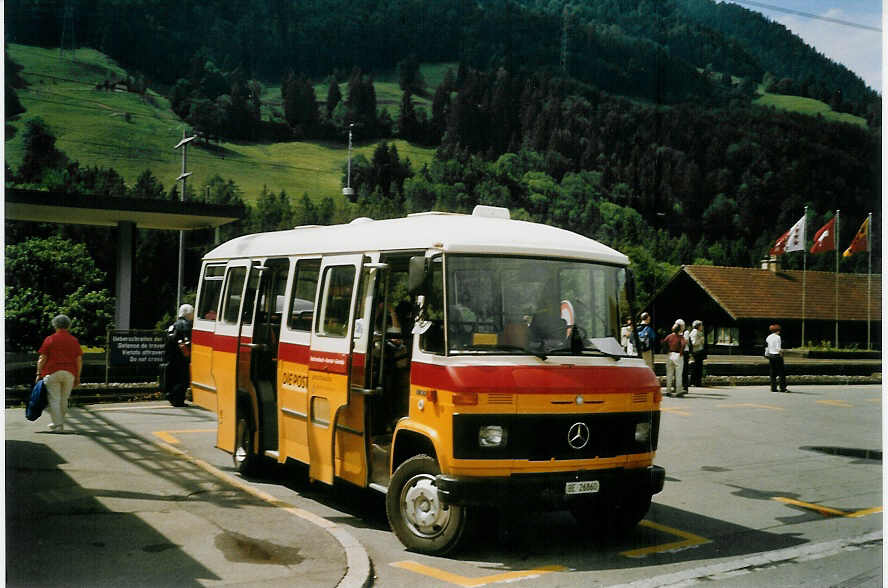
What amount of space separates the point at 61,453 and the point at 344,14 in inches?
1482

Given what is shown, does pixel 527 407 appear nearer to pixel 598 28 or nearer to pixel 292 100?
pixel 598 28

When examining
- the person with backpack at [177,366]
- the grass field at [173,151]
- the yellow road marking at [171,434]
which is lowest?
the yellow road marking at [171,434]

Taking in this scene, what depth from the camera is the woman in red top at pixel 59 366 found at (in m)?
12.4

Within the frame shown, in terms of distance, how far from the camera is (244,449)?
35.0 feet

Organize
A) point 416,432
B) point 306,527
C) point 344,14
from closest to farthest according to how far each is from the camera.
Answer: point 416,432 → point 306,527 → point 344,14

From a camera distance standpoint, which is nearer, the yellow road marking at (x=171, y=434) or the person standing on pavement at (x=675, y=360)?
the yellow road marking at (x=171, y=434)

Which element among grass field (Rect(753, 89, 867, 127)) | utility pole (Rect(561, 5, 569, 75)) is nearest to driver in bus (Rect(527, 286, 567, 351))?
grass field (Rect(753, 89, 867, 127))

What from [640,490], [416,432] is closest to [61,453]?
[416,432]

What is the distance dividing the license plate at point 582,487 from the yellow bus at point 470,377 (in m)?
0.01

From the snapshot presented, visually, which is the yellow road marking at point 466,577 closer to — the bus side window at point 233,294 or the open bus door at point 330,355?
the open bus door at point 330,355

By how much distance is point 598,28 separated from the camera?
48188mm

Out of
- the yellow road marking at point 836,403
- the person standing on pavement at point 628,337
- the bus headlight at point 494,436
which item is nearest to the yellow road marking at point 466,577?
the bus headlight at point 494,436

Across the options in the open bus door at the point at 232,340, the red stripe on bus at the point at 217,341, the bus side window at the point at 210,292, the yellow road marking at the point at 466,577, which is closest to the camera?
the yellow road marking at the point at 466,577

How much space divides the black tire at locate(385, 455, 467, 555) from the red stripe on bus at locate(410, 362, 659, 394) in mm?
702
